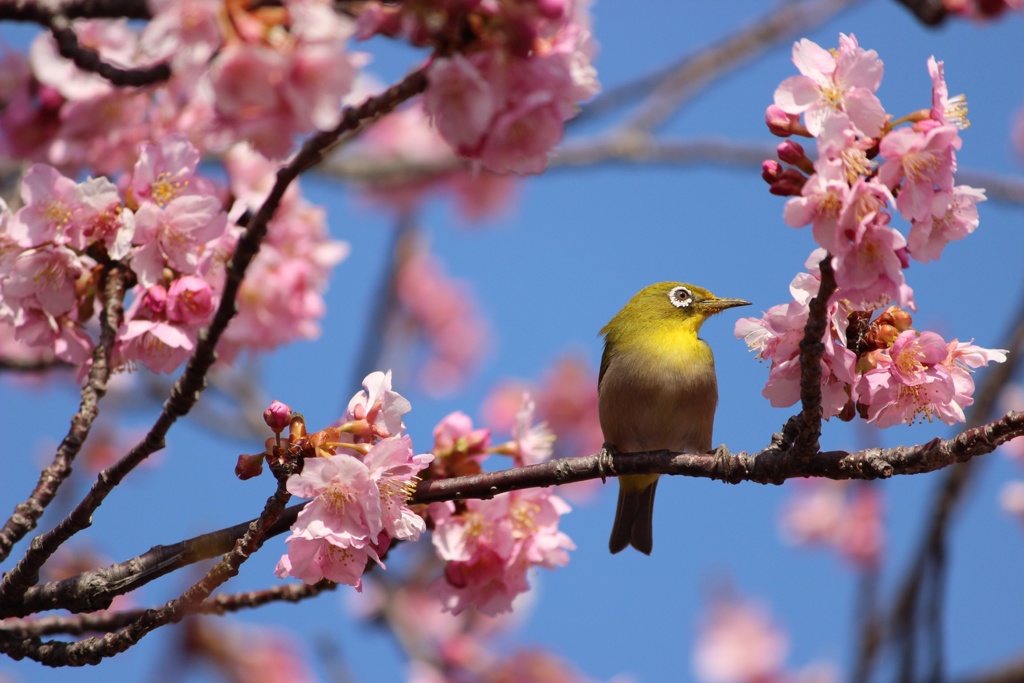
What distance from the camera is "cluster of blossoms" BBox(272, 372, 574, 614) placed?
2961 mm

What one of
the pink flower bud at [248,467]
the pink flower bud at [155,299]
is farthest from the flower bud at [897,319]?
the pink flower bud at [155,299]

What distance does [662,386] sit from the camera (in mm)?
5391

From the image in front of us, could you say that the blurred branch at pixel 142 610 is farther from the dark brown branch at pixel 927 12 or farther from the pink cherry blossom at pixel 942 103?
the dark brown branch at pixel 927 12

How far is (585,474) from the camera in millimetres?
3223

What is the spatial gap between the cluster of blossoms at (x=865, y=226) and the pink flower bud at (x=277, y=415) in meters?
1.39

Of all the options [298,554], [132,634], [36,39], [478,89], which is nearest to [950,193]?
[478,89]

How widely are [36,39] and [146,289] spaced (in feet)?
5.11

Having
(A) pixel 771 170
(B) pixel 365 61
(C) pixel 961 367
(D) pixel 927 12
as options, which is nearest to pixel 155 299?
(B) pixel 365 61

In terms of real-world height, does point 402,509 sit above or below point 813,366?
below

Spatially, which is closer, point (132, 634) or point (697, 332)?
point (132, 634)

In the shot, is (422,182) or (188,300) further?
(422,182)

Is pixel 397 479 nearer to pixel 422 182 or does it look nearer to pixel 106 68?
pixel 106 68

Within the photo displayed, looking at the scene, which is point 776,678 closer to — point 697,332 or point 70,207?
point 697,332

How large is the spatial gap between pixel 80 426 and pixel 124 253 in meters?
0.61
